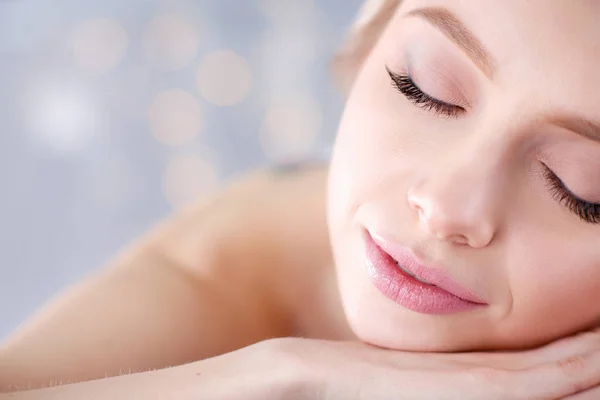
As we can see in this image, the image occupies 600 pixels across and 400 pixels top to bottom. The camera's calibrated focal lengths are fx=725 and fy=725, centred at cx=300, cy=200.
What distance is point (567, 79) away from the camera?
2.74 feet

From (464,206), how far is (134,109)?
57.5 inches

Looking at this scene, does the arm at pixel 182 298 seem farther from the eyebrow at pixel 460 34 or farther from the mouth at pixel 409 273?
the eyebrow at pixel 460 34

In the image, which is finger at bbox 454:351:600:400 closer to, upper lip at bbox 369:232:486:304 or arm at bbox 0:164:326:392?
upper lip at bbox 369:232:486:304

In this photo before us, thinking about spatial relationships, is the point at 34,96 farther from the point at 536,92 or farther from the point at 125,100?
the point at 536,92

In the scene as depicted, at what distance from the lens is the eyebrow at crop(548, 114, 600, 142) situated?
847 millimetres

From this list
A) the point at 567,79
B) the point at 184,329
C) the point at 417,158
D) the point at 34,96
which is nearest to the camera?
the point at 567,79

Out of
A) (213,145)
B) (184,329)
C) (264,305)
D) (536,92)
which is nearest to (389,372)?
(536,92)

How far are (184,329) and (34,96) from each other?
114cm

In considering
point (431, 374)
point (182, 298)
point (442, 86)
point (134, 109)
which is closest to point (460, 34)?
point (442, 86)

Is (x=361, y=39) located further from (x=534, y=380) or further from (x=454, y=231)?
(x=534, y=380)

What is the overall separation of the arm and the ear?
248 mm

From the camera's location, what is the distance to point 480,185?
885mm

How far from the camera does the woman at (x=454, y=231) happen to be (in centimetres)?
86

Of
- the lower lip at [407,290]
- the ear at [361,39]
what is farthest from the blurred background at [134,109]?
the lower lip at [407,290]
